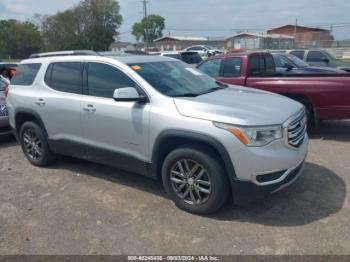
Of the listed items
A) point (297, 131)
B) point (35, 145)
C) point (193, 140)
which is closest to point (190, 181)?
point (193, 140)

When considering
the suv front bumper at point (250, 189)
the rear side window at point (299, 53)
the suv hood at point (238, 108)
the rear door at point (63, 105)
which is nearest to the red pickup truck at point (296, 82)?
the suv hood at point (238, 108)

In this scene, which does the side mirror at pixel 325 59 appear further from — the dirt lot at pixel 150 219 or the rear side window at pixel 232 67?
the dirt lot at pixel 150 219

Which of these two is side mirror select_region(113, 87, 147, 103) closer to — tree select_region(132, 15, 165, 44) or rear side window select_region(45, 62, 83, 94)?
rear side window select_region(45, 62, 83, 94)

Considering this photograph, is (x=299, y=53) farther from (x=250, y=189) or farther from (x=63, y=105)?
(x=250, y=189)

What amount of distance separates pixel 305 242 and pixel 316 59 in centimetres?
1331

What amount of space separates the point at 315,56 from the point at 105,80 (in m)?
12.8

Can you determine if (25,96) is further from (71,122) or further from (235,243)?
(235,243)

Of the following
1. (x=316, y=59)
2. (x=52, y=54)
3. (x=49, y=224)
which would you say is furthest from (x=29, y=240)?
(x=316, y=59)

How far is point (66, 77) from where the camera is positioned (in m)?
5.32

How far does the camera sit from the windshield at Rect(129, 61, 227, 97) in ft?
14.7

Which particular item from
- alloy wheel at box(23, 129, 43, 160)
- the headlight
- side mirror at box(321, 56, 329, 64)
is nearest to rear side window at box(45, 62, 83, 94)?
alloy wheel at box(23, 129, 43, 160)

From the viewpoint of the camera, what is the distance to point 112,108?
460 cm

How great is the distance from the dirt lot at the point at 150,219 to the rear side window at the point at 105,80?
50.9 inches

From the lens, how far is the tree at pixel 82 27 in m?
59.1
